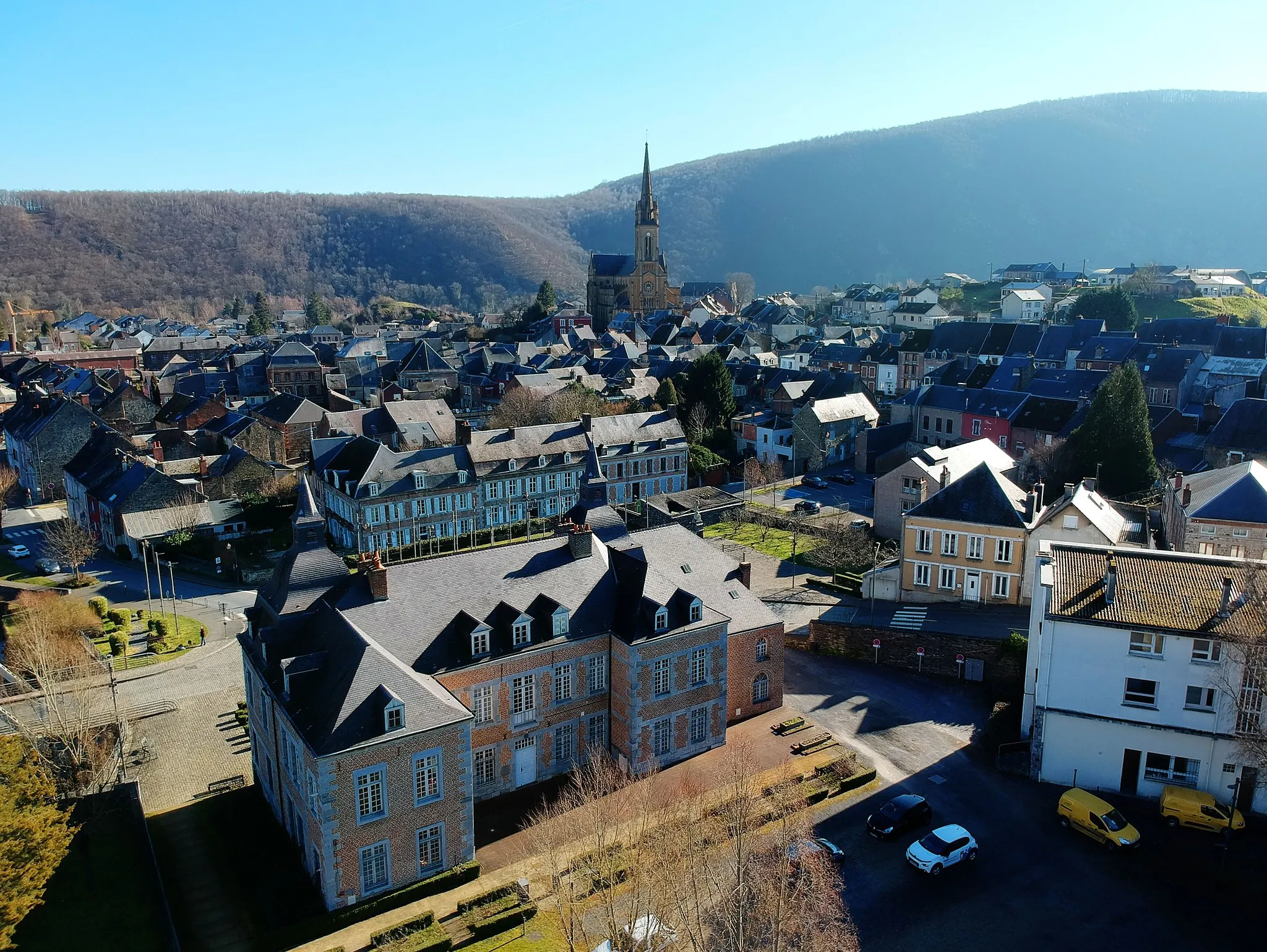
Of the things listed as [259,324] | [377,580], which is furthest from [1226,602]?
[259,324]

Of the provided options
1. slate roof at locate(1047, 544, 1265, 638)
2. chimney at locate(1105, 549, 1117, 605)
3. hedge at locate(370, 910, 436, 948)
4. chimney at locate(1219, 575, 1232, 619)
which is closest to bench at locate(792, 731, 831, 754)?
slate roof at locate(1047, 544, 1265, 638)

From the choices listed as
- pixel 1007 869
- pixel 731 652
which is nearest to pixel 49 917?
pixel 731 652

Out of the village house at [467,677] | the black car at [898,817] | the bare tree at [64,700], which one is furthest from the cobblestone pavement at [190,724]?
the black car at [898,817]

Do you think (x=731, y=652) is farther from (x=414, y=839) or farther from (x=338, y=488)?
(x=338, y=488)

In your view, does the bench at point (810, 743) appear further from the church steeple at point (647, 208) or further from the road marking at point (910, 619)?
the church steeple at point (647, 208)

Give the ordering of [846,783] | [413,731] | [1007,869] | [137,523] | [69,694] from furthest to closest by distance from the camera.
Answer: [137,523], [69,694], [846,783], [1007,869], [413,731]
